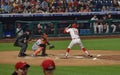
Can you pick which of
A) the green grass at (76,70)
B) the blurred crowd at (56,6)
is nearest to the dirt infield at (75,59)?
the green grass at (76,70)

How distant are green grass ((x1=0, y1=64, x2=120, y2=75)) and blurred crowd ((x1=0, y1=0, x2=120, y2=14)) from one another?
572 inches

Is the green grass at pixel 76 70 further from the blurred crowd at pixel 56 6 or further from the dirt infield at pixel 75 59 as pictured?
the blurred crowd at pixel 56 6

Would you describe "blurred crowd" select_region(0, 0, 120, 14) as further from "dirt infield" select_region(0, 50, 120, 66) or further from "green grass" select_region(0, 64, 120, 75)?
"green grass" select_region(0, 64, 120, 75)

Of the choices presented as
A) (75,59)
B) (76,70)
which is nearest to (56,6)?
(75,59)

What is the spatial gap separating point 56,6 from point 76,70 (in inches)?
701

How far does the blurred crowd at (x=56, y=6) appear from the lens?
96.3ft

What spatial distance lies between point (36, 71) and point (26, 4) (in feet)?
54.4

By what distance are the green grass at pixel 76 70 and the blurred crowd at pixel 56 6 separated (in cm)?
1454

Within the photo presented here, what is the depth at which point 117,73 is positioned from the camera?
12977 millimetres

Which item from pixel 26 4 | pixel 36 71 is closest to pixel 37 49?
pixel 36 71

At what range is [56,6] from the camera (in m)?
31.2

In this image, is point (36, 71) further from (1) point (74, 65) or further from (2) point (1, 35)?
(2) point (1, 35)

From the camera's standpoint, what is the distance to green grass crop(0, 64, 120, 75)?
43.1 feet

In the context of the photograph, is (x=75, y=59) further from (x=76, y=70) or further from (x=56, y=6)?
(x=56, y=6)
